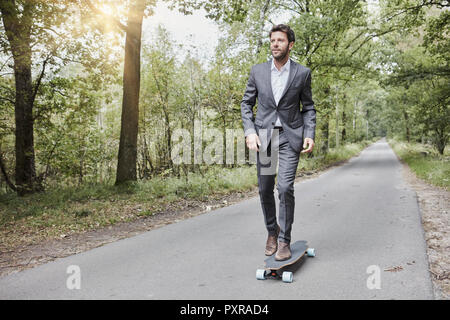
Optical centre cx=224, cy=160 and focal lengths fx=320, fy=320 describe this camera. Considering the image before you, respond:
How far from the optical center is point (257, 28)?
47.4 ft

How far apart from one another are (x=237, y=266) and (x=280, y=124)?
1.58m

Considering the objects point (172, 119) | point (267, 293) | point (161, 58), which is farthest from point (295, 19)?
point (267, 293)

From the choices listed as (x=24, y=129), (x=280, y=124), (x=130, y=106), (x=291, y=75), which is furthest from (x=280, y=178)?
(x=24, y=129)

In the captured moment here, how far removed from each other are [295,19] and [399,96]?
498 inches

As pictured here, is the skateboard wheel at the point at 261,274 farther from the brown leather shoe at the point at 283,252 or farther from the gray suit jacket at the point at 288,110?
the gray suit jacket at the point at 288,110

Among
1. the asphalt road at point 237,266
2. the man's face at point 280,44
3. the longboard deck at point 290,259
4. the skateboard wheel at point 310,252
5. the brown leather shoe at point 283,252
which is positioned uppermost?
the man's face at point 280,44

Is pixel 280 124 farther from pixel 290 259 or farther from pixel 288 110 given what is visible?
pixel 290 259

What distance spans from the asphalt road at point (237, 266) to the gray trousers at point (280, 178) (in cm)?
43

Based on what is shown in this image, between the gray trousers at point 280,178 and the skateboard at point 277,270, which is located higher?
the gray trousers at point 280,178

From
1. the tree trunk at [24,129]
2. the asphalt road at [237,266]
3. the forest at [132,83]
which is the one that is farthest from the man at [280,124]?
the tree trunk at [24,129]

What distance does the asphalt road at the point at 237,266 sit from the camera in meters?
2.77

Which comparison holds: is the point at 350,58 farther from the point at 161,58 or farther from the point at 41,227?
the point at 41,227

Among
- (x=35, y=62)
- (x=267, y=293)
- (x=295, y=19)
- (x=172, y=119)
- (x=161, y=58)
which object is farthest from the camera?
(x=295, y=19)

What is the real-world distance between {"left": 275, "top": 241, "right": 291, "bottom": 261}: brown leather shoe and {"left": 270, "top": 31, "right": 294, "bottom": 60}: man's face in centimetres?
194
